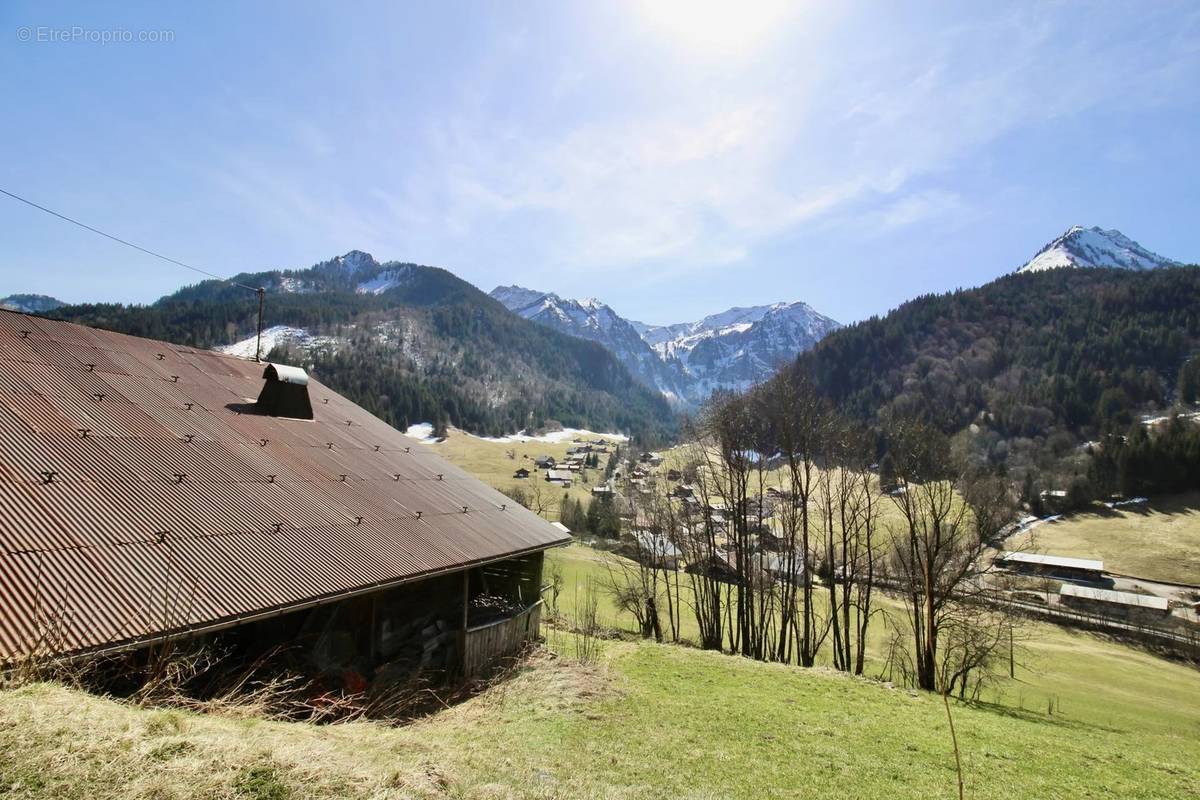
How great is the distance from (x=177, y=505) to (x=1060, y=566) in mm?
95041

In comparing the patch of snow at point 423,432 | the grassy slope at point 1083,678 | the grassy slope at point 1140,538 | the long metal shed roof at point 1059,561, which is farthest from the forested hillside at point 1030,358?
the patch of snow at point 423,432

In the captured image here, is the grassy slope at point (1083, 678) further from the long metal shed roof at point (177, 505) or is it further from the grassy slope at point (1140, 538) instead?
the long metal shed roof at point (177, 505)

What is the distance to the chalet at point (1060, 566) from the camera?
236ft

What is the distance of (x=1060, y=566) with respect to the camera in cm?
7375

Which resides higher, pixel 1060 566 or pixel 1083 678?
pixel 1060 566

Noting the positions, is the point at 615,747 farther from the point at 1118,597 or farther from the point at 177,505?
the point at 1118,597

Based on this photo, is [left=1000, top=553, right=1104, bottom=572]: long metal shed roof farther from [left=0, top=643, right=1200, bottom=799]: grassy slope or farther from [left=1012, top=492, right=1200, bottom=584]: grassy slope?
[left=0, top=643, right=1200, bottom=799]: grassy slope

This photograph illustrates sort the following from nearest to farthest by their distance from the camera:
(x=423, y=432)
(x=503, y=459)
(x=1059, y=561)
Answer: (x=1059, y=561) < (x=503, y=459) < (x=423, y=432)

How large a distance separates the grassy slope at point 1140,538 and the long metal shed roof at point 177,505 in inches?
3190

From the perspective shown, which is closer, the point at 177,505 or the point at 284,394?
the point at 177,505

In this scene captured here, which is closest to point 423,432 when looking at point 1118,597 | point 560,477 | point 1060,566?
point 560,477

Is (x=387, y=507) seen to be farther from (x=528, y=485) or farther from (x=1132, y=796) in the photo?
(x=528, y=485)

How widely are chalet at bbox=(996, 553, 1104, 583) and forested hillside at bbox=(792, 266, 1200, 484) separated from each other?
4022cm

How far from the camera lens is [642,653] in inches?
798
